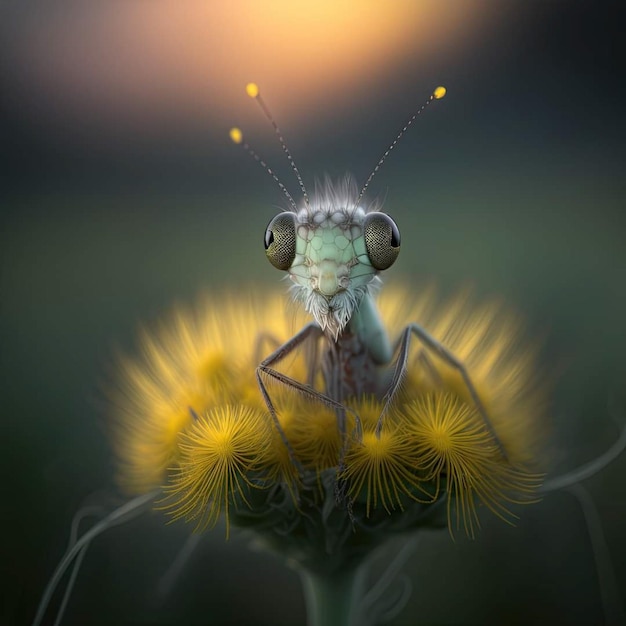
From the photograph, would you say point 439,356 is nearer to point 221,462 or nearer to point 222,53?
point 221,462

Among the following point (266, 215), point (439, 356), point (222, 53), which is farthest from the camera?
point (266, 215)

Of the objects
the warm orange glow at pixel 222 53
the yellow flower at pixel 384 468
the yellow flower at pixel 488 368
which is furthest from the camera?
the warm orange glow at pixel 222 53

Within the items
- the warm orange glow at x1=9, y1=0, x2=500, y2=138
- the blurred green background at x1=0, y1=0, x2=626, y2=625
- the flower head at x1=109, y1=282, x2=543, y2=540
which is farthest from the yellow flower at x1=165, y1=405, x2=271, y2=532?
the warm orange glow at x1=9, y1=0, x2=500, y2=138

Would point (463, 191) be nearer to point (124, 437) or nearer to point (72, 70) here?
point (72, 70)

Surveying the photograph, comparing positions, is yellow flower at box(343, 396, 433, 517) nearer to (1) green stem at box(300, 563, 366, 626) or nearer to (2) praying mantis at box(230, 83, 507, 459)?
(2) praying mantis at box(230, 83, 507, 459)

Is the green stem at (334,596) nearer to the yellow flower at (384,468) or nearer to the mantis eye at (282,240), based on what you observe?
the yellow flower at (384,468)

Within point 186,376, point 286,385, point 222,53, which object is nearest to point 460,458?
point 286,385

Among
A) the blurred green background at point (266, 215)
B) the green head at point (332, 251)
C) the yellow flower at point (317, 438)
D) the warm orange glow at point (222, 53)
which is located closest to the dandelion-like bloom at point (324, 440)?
the yellow flower at point (317, 438)
